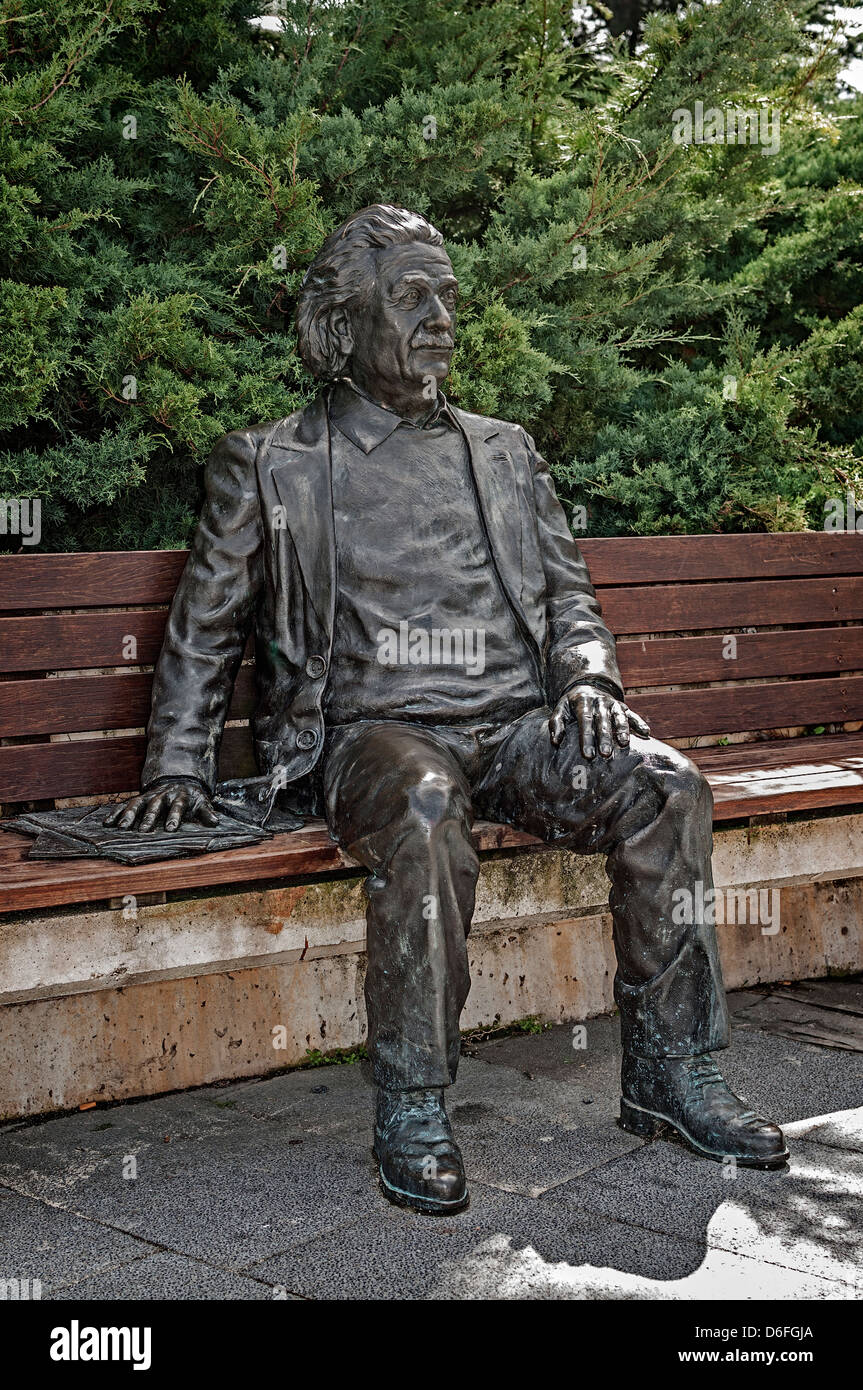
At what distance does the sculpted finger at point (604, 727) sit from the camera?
325cm

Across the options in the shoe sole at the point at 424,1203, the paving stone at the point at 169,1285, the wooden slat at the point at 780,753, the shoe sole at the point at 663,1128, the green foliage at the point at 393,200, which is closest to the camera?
the paving stone at the point at 169,1285

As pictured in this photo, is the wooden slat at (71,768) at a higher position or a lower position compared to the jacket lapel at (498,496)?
lower

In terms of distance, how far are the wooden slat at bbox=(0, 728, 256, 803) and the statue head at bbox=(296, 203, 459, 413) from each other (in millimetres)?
1183

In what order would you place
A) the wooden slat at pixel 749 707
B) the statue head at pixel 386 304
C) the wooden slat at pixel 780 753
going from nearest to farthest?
the statue head at pixel 386 304 < the wooden slat at pixel 780 753 < the wooden slat at pixel 749 707

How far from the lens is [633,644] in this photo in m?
4.58

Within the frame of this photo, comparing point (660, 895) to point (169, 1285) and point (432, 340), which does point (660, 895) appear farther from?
point (432, 340)

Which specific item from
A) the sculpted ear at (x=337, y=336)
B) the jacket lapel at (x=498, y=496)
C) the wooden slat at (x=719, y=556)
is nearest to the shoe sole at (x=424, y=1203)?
the jacket lapel at (x=498, y=496)

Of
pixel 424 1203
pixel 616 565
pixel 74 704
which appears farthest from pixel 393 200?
pixel 424 1203

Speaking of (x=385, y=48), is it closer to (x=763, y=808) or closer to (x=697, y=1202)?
(x=763, y=808)

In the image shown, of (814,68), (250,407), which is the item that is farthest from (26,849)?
(814,68)

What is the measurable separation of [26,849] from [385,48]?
4.23m

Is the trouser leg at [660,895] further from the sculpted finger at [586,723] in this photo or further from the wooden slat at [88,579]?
the wooden slat at [88,579]

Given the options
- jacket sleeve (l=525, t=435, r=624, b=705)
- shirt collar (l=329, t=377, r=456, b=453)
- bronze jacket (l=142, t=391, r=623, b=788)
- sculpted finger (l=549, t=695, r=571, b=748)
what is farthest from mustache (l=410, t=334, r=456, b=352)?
sculpted finger (l=549, t=695, r=571, b=748)

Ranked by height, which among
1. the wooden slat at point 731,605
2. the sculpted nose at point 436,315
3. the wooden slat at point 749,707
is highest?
the sculpted nose at point 436,315
